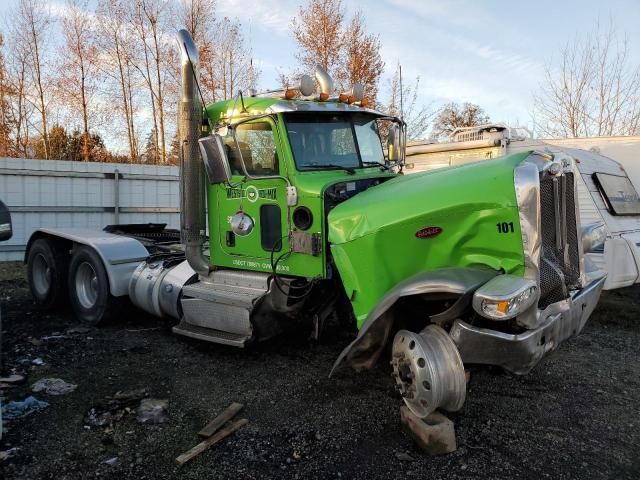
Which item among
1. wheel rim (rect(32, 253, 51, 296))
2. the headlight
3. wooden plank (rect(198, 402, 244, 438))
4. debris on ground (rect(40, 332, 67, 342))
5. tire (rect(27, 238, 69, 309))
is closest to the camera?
the headlight

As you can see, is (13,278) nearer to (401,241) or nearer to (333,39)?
(401,241)

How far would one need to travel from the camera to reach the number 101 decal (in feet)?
9.73

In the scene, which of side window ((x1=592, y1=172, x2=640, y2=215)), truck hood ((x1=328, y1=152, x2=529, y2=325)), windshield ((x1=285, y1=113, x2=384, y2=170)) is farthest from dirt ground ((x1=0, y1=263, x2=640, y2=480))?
side window ((x1=592, y1=172, x2=640, y2=215))

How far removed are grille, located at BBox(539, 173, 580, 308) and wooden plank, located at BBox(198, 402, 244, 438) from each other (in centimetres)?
228

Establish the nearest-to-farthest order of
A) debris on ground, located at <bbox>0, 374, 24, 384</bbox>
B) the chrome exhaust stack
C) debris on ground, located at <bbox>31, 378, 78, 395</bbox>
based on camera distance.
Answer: debris on ground, located at <bbox>31, 378, 78, 395</bbox> → debris on ground, located at <bbox>0, 374, 24, 384</bbox> → the chrome exhaust stack

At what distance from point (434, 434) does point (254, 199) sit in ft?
8.52

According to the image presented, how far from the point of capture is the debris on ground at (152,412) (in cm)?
363

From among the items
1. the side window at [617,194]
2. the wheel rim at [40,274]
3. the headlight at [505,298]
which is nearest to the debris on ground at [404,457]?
the headlight at [505,298]

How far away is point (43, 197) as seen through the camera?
421 inches

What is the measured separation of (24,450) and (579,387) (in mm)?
4288

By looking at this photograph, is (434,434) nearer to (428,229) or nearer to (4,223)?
(428,229)

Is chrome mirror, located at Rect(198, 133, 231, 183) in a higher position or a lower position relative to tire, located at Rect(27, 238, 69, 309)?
higher

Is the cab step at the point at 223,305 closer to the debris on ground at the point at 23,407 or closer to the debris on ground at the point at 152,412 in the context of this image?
the debris on ground at the point at 152,412

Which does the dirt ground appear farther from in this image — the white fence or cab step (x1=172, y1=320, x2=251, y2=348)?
the white fence
